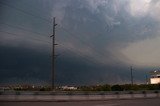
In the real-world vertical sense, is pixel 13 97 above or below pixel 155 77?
below

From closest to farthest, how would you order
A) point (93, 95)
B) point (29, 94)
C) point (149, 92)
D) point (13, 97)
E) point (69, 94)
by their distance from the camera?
point (13, 97)
point (29, 94)
point (69, 94)
point (93, 95)
point (149, 92)

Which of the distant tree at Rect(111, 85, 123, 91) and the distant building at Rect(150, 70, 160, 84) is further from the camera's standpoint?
the distant building at Rect(150, 70, 160, 84)

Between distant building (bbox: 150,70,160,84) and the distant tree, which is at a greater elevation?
distant building (bbox: 150,70,160,84)

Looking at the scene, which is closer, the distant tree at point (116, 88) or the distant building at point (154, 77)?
the distant tree at point (116, 88)

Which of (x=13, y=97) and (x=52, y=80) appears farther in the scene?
(x=52, y=80)

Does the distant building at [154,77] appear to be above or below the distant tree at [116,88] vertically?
above

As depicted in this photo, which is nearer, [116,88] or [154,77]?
[116,88]

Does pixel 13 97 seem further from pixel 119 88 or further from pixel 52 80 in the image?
pixel 119 88

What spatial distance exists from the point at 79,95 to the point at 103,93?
5410 mm

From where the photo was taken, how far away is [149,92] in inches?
2758

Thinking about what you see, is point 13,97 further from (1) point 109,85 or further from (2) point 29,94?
(1) point 109,85

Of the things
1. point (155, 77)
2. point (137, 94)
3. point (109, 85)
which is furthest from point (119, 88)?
point (155, 77)

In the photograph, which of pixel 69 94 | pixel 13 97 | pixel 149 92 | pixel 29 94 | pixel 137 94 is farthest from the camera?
pixel 149 92

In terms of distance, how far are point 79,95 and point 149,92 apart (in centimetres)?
2198
